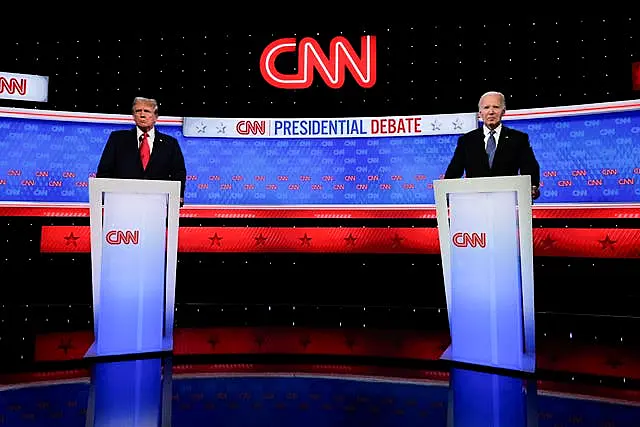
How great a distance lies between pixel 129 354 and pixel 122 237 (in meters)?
0.72

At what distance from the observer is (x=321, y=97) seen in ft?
21.8

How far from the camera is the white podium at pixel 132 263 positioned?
3.45 metres

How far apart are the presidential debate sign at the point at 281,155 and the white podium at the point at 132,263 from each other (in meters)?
2.91

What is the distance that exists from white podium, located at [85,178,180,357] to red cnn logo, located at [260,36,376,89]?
3255mm

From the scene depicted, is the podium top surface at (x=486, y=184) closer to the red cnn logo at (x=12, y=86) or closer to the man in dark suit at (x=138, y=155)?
the man in dark suit at (x=138, y=155)

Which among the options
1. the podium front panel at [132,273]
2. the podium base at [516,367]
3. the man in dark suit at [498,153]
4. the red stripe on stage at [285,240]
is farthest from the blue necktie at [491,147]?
the red stripe on stage at [285,240]

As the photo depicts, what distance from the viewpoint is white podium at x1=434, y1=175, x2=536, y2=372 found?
3.21 metres

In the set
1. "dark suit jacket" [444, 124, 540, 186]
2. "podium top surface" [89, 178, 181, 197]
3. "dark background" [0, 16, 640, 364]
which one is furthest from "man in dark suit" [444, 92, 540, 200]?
"dark background" [0, 16, 640, 364]

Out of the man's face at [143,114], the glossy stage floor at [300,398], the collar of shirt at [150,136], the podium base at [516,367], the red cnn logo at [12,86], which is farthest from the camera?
the red cnn logo at [12,86]

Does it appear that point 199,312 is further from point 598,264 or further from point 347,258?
point 598,264

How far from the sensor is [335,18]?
6.55 metres

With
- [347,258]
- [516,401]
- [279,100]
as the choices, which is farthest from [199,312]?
[516,401]

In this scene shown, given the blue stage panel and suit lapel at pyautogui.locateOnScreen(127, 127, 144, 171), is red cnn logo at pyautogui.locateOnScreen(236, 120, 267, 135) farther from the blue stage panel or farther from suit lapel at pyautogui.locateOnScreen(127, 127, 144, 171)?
suit lapel at pyautogui.locateOnScreen(127, 127, 144, 171)

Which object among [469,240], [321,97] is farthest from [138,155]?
[321,97]
